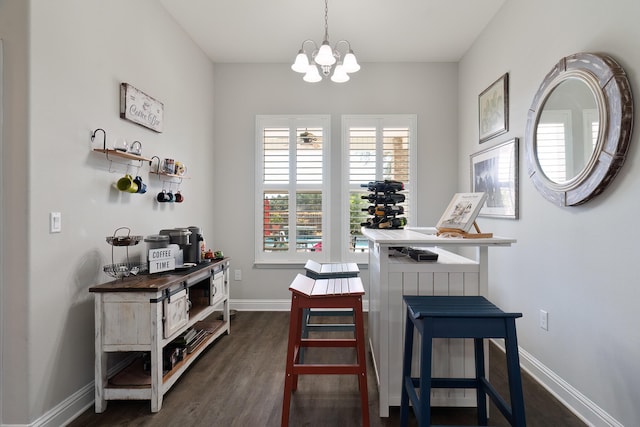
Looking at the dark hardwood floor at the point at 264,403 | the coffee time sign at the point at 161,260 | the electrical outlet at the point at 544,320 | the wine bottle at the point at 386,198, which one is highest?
the wine bottle at the point at 386,198

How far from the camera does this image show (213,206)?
3.73m

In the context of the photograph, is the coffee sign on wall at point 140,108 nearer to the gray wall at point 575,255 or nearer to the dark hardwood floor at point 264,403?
the dark hardwood floor at point 264,403

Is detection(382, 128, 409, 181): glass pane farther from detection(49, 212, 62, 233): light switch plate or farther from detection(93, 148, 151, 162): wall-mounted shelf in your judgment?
detection(49, 212, 62, 233): light switch plate

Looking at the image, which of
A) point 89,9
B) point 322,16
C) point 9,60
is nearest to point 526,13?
point 322,16

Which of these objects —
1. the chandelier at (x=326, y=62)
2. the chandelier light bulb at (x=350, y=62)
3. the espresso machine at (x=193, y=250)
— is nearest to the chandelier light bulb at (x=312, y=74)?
the chandelier at (x=326, y=62)

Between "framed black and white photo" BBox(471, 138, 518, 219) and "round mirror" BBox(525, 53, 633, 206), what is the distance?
0.77ft

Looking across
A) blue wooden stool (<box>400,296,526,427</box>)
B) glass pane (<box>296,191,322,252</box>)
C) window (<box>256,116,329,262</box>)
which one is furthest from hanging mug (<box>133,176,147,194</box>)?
blue wooden stool (<box>400,296,526,427</box>)

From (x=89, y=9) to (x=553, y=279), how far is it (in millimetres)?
3382

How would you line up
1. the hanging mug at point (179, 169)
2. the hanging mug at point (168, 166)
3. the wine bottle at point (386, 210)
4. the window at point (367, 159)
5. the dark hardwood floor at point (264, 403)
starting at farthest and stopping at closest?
the window at point (367, 159) → the hanging mug at point (179, 169) → the hanging mug at point (168, 166) → the wine bottle at point (386, 210) → the dark hardwood floor at point (264, 403)

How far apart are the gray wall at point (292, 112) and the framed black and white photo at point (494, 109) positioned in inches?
24.7

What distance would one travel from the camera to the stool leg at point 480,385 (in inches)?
63.6

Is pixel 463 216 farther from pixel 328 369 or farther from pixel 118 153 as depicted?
pixel 118 153

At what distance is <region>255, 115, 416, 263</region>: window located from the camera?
12.1ft

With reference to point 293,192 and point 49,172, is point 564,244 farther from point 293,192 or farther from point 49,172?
point 49,172
